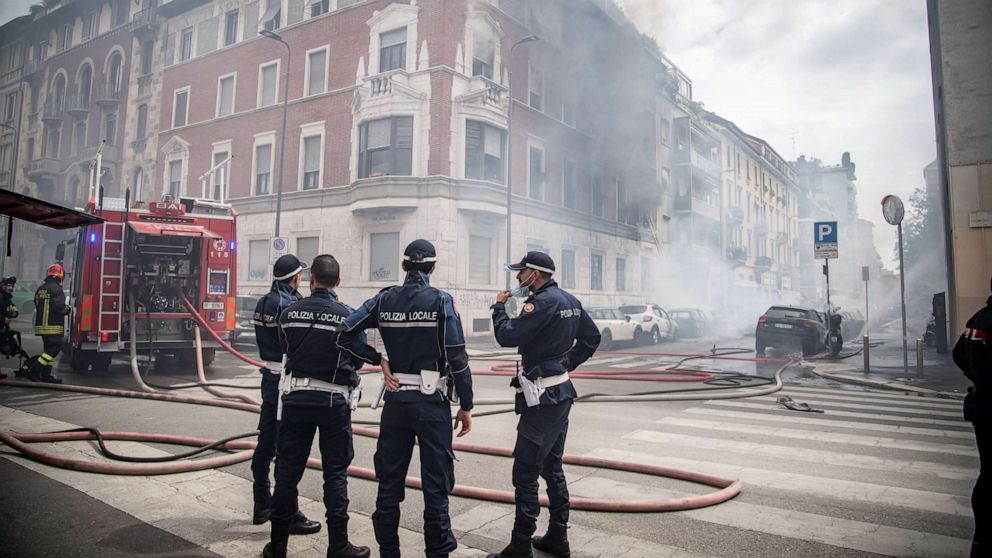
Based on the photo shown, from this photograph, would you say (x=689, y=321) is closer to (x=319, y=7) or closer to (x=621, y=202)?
(x=621, y=202)

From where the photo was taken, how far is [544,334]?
11.2ft

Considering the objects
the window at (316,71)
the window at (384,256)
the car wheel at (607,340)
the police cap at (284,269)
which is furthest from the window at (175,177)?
the police cap at (284,269)

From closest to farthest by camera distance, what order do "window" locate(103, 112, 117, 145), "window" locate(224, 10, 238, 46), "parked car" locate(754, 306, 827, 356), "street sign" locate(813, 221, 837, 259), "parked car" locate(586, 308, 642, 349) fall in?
"street sign" locate(813, 221, 837, 259) < "parked car" locate(754, 306, 827, 356) < "parked car" locate(586, 308, 642, 349) < "window" locate(224, 10, 238, 46) < "window" locate(103, 112, 117, 145)

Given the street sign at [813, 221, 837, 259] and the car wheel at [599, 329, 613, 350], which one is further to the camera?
the car wheel at [599, 329, 613, 350]

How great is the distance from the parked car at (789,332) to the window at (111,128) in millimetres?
29587

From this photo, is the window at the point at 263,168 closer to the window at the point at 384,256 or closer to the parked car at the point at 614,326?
the window at the point at 384,256

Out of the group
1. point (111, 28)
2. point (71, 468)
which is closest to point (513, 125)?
point (111, 28)

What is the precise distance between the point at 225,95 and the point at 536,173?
14.9m

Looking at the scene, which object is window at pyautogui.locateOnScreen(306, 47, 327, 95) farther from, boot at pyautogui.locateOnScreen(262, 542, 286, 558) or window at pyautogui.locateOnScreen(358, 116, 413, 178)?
boot at pyautogui.locateOnScreen(262, 542, 286, 558)

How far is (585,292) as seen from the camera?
26938mm

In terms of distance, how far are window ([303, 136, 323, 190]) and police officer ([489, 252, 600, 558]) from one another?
2092 centimetres

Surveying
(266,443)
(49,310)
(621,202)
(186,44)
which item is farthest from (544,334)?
(186,44)

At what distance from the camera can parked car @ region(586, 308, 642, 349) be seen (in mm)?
18500

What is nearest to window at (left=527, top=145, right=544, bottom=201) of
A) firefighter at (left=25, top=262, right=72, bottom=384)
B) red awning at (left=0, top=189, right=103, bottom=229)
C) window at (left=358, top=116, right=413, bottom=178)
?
window at (left=358, top=116, right=413, bottom=178)
